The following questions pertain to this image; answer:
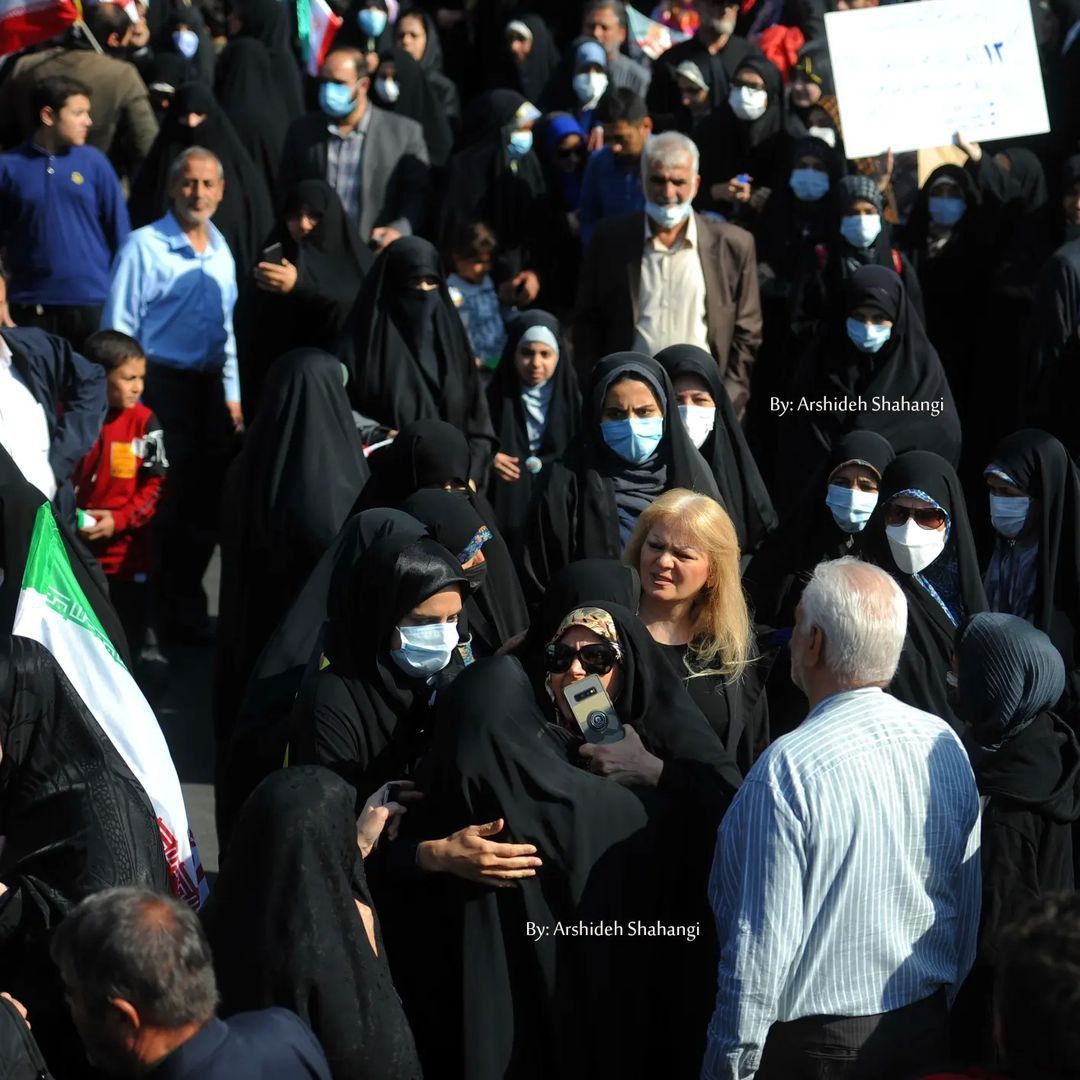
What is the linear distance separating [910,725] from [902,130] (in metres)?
5.01

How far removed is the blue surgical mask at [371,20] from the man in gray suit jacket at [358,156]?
4.95 feet

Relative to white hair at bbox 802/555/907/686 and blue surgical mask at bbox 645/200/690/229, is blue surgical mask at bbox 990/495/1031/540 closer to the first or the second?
white hair at bbox 802/555/907/686

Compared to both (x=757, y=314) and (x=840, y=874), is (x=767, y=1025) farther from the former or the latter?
(x=757, y=314)

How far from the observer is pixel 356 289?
753 cm

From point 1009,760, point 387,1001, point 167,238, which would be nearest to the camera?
point 387,1001

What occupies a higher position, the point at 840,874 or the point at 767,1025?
the point at 840,874

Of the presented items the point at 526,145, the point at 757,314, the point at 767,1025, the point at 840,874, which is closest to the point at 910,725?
the point at 840,874

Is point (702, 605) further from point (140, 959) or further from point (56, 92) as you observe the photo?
point (56, 92)

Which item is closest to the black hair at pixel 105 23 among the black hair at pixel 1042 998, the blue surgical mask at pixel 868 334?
the blue surgical mask at pixel 868 334

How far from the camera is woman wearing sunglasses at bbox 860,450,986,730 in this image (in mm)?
5008

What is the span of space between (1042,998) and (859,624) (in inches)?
38.0

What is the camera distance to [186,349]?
746 cm

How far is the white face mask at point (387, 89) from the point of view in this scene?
990 cm

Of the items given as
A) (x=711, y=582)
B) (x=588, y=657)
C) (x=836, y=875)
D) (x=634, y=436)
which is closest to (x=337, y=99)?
(x=634, y=436)
